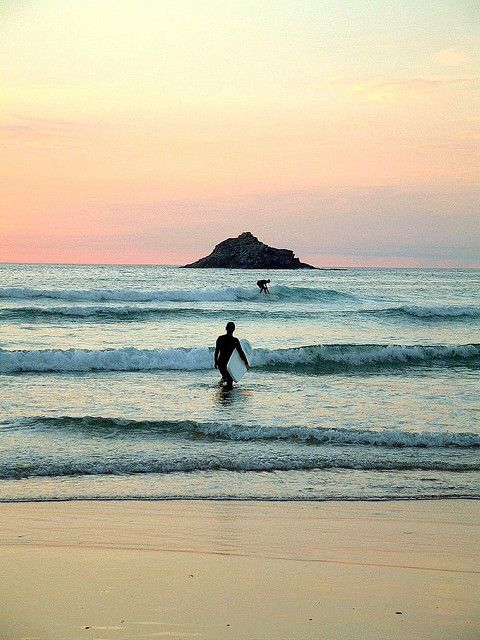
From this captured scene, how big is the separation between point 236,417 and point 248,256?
83.9 m

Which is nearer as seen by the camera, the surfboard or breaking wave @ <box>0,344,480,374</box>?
the surfboard

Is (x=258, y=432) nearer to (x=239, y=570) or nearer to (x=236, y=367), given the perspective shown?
(x=236, y=367)

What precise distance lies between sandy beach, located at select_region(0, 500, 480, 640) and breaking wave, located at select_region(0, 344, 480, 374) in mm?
9591

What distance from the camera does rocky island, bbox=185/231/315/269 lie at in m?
92.9

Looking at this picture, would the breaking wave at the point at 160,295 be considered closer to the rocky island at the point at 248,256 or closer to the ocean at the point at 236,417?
the ocean at the point at 236,417

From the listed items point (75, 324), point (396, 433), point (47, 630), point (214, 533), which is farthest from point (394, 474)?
point (75, 324)

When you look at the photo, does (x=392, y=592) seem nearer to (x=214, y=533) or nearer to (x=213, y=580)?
(x=213, y=580)

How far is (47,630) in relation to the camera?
3.88 metres

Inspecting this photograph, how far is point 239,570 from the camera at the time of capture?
483cm

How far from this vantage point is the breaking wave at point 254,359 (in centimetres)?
1598

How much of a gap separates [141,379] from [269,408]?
3.93 meters

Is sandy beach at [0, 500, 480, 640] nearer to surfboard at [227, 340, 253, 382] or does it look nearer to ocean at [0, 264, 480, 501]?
ocean at [0, 264, 480, 501]

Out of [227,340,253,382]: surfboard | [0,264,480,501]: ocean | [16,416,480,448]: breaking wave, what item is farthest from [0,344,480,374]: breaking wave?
[16,416,480,448]: breaking wave

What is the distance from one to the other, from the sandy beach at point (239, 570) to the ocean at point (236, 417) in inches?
25.1
